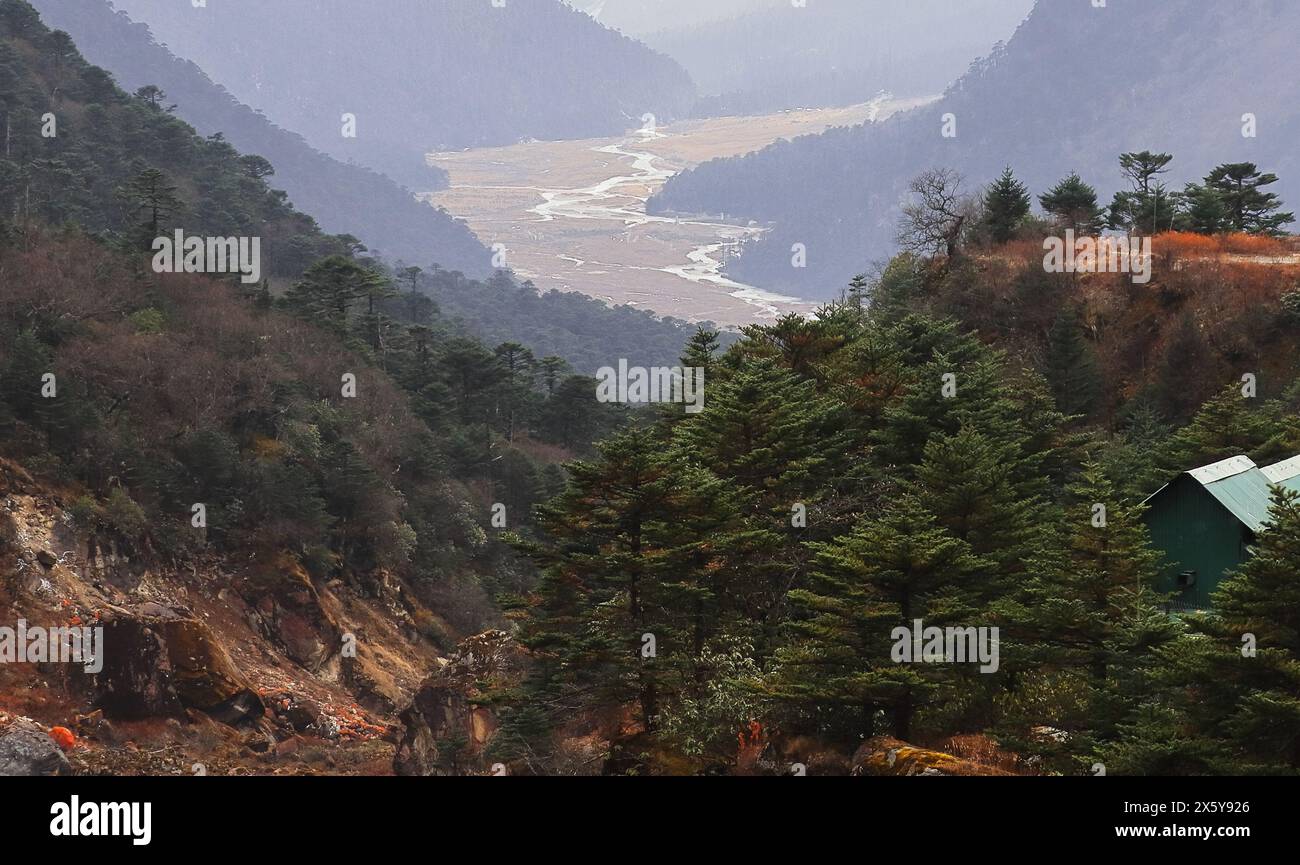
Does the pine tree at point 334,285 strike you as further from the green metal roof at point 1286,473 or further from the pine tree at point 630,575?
the green metal roof at point 1286,473

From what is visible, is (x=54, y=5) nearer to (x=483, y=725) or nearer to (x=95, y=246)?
(x=95, y=246)

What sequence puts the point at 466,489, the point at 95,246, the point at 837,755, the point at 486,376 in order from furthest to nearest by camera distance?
the point at 486,376, the point at 466,489, the point at 95,246, the point at 837,755

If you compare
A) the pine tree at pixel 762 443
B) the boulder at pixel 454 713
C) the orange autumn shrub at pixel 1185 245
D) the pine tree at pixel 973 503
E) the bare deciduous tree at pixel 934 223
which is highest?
the bare deciduous tree at pixel 934 223

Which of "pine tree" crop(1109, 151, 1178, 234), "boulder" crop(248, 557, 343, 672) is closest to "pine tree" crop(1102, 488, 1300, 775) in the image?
"boulder" crop(248, 557, 343, 672)

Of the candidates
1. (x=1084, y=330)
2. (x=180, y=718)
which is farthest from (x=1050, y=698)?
(x=1084, y=330)

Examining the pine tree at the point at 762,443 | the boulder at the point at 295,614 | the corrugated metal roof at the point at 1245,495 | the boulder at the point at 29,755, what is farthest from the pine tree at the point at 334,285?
the corrugated metal roof at the point at 1245,495

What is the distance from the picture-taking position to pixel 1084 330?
4134 cm

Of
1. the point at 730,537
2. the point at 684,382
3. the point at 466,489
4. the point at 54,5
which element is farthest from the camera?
the point at 54,5

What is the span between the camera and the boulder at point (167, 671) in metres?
26.4

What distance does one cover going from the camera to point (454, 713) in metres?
27.7

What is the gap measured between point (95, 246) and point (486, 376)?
22.0 meters

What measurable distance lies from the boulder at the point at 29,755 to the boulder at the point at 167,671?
6.56 m

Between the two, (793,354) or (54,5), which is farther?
(54,5)

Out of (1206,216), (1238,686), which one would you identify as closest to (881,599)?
(1238,686)
